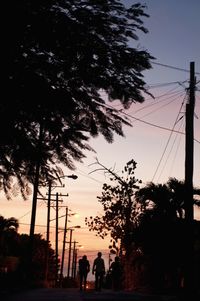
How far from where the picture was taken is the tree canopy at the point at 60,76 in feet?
29.5

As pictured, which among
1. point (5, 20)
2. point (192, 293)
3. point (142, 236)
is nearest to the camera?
point (5, 20)

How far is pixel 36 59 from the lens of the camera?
30.2 ft

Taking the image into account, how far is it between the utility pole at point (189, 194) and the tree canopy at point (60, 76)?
9.18 metres

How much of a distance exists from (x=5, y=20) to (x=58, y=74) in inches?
48.6

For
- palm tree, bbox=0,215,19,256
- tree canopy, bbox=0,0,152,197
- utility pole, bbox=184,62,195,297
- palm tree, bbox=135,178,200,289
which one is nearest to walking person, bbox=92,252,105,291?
palm tree, bbox=135,178,200,289

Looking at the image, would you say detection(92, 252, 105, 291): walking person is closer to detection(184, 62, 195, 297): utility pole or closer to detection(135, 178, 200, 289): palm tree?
detection(135, 178, 200, 289): palm tree

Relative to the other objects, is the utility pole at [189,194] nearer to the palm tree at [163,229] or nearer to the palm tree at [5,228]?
the palm tree at [163,229]

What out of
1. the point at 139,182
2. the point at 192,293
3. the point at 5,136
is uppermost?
the point at 139,182

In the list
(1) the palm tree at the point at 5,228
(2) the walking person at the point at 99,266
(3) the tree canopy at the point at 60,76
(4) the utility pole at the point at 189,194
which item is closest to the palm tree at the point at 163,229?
(2) the walking person at the point at 99,266

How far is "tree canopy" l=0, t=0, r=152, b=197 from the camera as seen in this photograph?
9000 mm

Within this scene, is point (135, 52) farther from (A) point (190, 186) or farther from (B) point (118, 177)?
(B) point (118, 177)

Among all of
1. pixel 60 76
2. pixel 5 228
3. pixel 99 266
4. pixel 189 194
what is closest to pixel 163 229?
pixel 99 266

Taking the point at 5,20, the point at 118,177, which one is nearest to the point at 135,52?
the point at 5,20

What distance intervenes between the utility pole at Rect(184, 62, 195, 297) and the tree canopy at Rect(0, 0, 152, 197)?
918 centimetres
